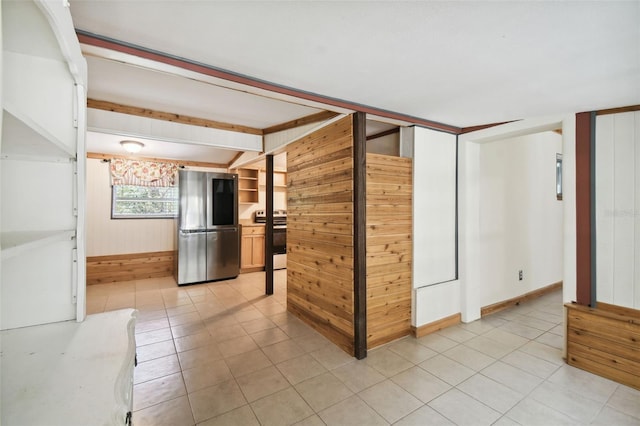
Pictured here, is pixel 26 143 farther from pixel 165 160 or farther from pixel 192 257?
pixel 165 160

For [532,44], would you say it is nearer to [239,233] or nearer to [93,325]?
[93,325]

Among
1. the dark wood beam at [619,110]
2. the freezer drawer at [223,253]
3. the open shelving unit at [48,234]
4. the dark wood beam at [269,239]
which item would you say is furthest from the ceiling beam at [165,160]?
the dark wood beam at [619,110]

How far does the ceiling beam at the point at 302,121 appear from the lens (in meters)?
3.02

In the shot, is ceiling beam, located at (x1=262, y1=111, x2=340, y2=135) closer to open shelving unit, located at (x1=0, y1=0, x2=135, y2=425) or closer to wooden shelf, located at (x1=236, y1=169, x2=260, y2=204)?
open shelving unit, located at (x1=0, y1=0, x2=135, y2=425)

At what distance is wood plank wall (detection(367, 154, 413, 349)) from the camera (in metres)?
2.82

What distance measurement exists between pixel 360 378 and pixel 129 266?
501 cm

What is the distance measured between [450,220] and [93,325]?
11.1 ft

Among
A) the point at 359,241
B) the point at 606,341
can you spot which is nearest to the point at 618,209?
the point at 606,341

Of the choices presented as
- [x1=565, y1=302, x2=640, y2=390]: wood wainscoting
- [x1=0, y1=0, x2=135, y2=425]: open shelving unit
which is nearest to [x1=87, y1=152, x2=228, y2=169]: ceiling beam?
[x1=0, y1=0, x2=135, y2=425]: open shelving unit

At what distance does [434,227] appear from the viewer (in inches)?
129

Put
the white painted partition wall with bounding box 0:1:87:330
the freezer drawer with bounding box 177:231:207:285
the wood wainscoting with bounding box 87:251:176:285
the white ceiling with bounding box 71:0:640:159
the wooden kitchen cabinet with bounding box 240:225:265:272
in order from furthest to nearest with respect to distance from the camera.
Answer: the wooden kitchen cabinet with bounding box 240:225:265:272 → the wood wainscoting with bounding box 87:251:176:285 → the freezer drawer with bounding box 177:231:207:285 → the white ceiling with bounding box 71:0:640:159 → the white painted partition wall with bounding box 0:1:87:330

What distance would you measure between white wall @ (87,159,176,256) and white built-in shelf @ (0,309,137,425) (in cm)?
486

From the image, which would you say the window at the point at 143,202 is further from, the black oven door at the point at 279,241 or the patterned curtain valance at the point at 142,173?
the black oven door at the point at 279,241

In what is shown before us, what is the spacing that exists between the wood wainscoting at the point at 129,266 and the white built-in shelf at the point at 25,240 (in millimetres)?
4860
